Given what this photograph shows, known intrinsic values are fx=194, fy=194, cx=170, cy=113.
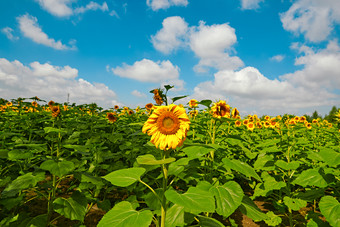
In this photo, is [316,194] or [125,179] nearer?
[125,179]

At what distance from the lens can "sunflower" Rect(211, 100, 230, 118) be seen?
91.6 inches

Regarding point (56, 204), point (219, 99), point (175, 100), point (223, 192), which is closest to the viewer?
point (223, 192)

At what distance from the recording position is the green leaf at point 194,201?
103cm

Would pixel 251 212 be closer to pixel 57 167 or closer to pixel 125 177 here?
pixel 125 177

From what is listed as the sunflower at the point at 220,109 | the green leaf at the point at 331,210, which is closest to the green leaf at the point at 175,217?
the sunflower at the point at 220,109

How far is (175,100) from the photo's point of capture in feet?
5.28

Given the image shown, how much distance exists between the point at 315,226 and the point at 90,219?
2.94 meters

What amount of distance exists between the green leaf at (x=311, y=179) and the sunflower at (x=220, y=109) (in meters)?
1.02

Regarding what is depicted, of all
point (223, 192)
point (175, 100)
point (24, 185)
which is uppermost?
point (175, 100)

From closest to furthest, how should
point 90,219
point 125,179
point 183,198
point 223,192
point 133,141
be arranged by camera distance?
point 183,198, point 125,179, point 223,192, point 90,219, point 133,141

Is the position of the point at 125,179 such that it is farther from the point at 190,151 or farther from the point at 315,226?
the point at 315,226

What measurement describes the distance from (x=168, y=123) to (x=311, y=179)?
1685 millimetres

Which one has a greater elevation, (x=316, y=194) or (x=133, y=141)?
(x=133, y=141)

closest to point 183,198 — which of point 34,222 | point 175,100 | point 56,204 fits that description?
point 175,100
